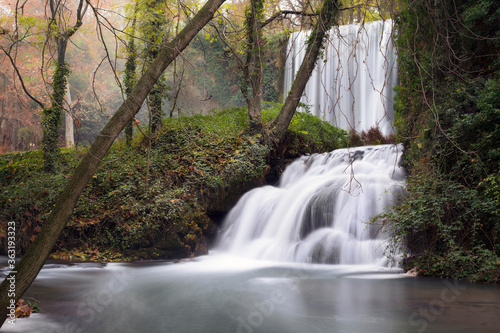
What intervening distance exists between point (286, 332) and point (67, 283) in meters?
3.93

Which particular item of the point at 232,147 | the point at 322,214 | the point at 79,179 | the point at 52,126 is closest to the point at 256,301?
the point at 79,179

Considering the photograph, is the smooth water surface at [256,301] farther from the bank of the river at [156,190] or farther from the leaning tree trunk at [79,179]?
the leaning tree trunk at [79,179]

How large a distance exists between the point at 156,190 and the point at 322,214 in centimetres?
419

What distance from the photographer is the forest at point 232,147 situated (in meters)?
3.31

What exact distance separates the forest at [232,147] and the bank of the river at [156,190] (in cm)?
4

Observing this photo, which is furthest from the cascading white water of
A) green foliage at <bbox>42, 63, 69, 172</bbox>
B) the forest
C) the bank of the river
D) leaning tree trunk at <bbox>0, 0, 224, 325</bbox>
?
green foliage at <bbox>42, 63, 69, 172</bbox>

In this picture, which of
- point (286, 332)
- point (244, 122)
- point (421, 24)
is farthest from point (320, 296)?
point (244, 122)

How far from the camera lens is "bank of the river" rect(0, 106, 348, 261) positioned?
8.95 m

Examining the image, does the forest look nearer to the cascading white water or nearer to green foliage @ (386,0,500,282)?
green foliage @ (386,0,500,282)

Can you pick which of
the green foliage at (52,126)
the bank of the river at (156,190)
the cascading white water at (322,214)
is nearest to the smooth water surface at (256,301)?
the cascading white water at (322,214)

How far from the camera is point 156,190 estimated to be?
973cm

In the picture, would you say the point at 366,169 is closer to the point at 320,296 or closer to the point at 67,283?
the point at 320,296

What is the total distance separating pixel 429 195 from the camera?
6777mm

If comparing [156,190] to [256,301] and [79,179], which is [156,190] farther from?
[79,179]
